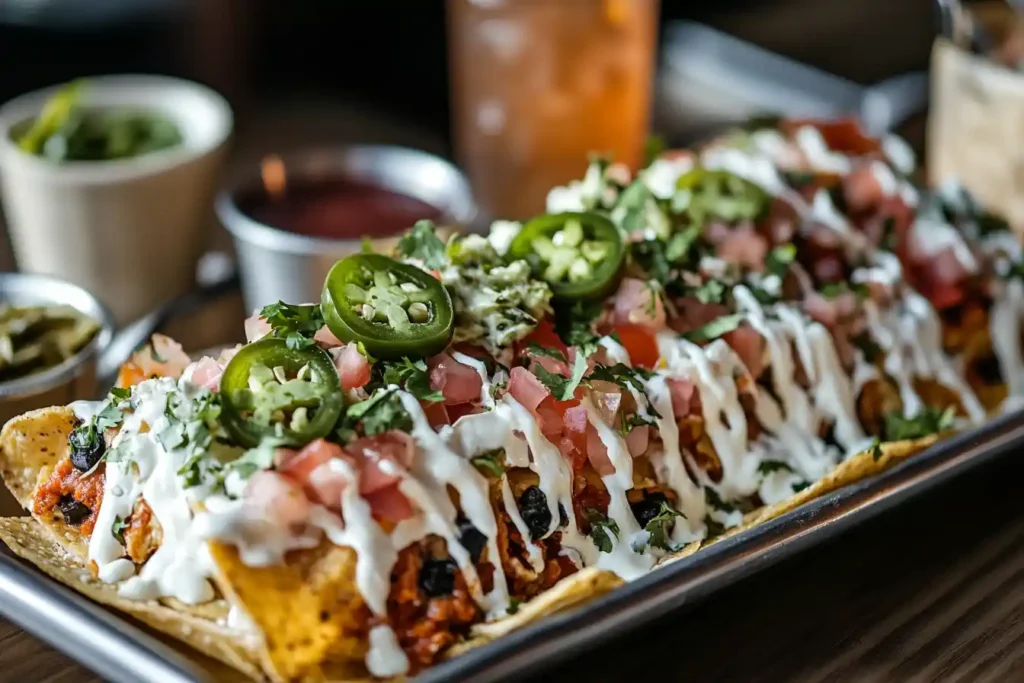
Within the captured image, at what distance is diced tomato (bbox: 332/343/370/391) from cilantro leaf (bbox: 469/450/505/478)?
0.74ft

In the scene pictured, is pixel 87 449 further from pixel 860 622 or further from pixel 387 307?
pixel 860 622

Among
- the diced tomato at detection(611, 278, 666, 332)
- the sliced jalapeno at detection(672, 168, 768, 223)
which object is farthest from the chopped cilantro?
the sliced jalapeno at detection(672, 168, 768, 223)

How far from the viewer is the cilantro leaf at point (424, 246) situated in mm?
2166

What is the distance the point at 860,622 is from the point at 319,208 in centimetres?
176

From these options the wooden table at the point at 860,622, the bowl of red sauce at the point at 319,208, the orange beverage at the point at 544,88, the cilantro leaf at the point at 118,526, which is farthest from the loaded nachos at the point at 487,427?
the orange beverage at the point at 544,88

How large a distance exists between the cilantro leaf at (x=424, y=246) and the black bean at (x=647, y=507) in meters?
0.58

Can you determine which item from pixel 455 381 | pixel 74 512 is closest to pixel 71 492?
pixel 74 512

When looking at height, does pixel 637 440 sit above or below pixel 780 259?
below

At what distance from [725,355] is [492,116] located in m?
1.56

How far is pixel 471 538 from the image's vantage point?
69.7 inches

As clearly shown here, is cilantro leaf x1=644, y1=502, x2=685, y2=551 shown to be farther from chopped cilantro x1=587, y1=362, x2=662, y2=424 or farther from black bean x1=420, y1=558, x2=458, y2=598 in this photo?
black bean x1=420, y1=558, x2=458, y2=598

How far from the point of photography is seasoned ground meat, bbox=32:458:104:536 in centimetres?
188

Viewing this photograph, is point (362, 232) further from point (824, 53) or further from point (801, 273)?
point (824, 53)

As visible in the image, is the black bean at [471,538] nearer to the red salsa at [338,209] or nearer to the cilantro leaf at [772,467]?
the cilantro leaf at [772,467]
